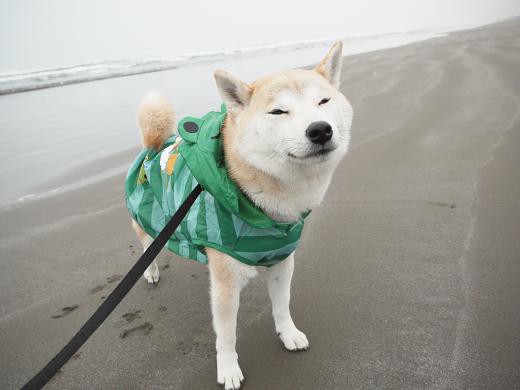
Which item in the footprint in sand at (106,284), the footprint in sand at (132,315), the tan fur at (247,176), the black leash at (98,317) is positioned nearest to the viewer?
Result: the black leash at (98,317)

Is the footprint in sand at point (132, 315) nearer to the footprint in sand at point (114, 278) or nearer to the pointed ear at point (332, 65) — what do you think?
the footprint in sand at point (114, 278)

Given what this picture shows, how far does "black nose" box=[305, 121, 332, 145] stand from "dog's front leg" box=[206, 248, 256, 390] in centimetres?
77

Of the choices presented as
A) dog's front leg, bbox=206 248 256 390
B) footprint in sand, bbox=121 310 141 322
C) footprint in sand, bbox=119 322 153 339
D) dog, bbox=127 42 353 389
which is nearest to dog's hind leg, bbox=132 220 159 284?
footprint in sand, bbox=121 310 141 322

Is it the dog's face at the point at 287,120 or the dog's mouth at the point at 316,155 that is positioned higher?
the dog's face at the point at 287,120

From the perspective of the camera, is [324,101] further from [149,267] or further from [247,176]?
[149,267]

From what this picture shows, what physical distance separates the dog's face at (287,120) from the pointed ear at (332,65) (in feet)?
0.60

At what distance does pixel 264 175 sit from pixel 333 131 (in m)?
0.42

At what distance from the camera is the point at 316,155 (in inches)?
69.9

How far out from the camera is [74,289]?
2832mm

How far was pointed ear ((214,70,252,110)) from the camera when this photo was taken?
1.93 m

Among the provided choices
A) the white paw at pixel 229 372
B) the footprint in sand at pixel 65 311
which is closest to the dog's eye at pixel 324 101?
the white paw at pixel 229 372

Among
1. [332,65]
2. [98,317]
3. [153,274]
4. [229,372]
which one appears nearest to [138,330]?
[153,274]

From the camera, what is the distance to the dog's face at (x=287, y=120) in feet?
5.71

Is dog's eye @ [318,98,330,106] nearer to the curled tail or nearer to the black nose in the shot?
the black nose
